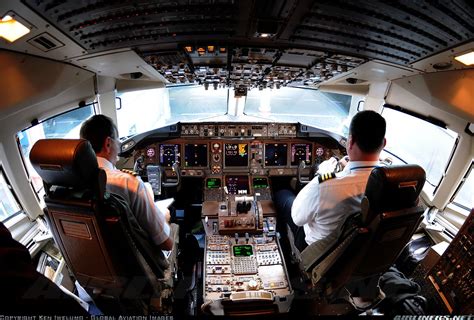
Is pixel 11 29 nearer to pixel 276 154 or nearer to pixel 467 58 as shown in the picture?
pixel 467 58

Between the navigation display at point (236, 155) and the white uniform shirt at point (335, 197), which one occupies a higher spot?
the white uniform shirt at point (335, 197)

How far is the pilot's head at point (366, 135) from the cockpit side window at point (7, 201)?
2.68 meters

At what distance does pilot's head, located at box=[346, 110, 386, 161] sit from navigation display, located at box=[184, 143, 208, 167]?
2.38 meters

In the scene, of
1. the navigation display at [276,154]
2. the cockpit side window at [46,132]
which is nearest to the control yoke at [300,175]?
the navigation display at [276,154]

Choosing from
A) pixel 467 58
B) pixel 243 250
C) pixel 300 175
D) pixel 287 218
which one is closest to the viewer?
pixel 467 58

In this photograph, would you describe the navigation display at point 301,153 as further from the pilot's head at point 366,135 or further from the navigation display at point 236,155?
the pilot's head at point 366,135

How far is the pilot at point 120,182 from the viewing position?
6.17ft

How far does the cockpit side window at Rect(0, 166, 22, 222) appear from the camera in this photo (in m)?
2.30

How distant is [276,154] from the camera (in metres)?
4.06

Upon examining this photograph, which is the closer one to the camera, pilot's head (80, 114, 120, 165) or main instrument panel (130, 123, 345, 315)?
pilot's head (80, 114, 120, 165)

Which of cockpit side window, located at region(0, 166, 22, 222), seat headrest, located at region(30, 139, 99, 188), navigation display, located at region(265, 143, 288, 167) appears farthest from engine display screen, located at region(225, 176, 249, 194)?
seat headrest, located at region(30, 139, 99, 188)

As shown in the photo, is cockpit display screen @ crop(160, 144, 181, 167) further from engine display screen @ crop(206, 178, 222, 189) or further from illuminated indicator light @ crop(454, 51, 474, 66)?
illuminated indicator light @ crop(454, 51, 474, 66)

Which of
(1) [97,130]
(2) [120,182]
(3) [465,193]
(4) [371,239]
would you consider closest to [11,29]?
(1) [97,130]

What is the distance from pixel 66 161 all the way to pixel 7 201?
5.28ft
